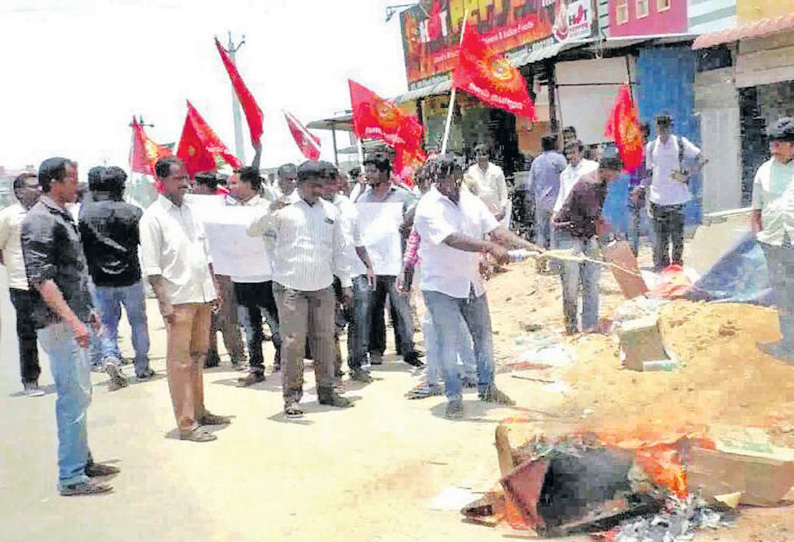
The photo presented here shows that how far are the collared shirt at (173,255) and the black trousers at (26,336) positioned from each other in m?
2.65

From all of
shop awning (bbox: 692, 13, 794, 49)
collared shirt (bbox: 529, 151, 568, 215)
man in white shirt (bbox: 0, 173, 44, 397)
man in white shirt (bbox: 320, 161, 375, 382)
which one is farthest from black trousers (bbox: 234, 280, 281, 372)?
shop awning (bbox: 692, 13, 794, 49)

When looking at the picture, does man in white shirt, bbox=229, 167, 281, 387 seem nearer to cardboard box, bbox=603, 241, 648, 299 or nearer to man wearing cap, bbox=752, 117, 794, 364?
cardboard box, bbox=603, 241, 648, 299

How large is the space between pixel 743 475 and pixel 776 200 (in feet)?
9.48

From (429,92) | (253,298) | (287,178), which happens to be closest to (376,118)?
(287,178)

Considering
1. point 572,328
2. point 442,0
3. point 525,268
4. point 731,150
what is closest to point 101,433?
point 572,328

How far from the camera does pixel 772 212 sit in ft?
20.4

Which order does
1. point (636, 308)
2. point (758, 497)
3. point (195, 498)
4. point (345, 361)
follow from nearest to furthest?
1. point (758, 497)
2. point (195, 498)
3. point (636, 308)
4. point (345, 361)

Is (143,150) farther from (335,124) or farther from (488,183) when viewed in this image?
(335,124)

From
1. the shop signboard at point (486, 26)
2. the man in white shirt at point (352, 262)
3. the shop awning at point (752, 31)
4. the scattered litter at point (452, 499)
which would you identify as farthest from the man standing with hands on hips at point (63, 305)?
the shop awning at point (752, 31)

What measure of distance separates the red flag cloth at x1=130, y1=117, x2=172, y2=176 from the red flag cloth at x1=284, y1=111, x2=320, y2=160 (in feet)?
5.61

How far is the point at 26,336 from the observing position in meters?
7.98

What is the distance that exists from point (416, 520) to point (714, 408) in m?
2.28

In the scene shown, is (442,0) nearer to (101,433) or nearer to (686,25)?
(686,25)

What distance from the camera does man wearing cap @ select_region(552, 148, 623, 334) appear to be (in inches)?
294
